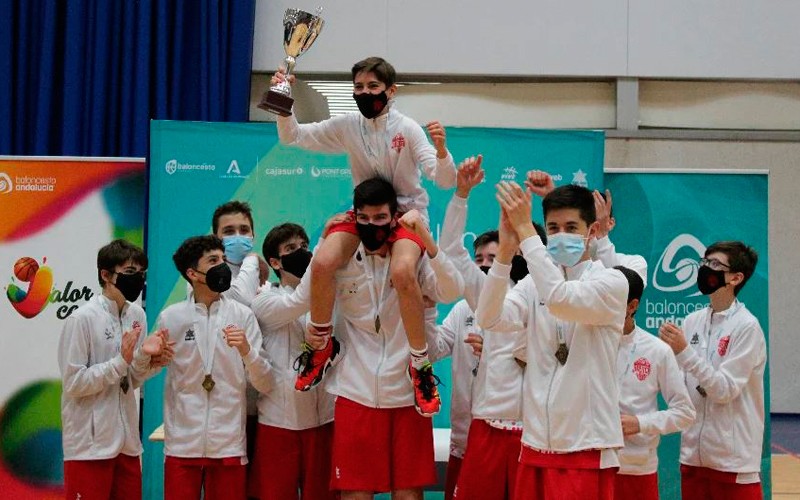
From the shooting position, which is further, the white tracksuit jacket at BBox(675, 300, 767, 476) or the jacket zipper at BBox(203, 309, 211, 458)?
the white tracksuit jacket at BBox(675, 300, 767, 476)

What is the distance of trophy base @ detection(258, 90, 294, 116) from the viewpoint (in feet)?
14.6

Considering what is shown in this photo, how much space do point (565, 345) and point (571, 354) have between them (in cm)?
5

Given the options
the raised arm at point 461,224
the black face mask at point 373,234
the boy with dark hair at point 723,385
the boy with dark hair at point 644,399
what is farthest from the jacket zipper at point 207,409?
the boy with dark hair at point 723,385

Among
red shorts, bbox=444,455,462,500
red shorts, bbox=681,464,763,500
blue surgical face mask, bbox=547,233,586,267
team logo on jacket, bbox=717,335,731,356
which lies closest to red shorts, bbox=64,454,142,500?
red shorts, bbox=444,455,462,500

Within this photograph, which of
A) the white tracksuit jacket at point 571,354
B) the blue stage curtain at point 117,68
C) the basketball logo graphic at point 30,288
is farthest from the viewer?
the blue stage curtain at point 117,68

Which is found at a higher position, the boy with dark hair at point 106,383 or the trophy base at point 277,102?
the trophy base at point 277,102

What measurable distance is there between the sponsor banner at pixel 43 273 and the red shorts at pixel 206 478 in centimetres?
259

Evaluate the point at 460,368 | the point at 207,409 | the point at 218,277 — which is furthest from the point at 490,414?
the point at 218,277

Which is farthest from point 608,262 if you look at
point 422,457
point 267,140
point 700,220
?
point 267,140

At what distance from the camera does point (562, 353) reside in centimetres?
383

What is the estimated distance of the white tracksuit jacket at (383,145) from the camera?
14.8 feet

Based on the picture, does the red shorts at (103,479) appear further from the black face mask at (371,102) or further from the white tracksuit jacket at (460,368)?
the black face mask at (371,102)

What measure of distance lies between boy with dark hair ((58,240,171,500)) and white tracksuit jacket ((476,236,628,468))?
202 centimetres

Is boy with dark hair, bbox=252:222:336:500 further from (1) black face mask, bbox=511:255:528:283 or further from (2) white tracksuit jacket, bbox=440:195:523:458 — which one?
(1) black face mask, bbox=511:255:528:283
